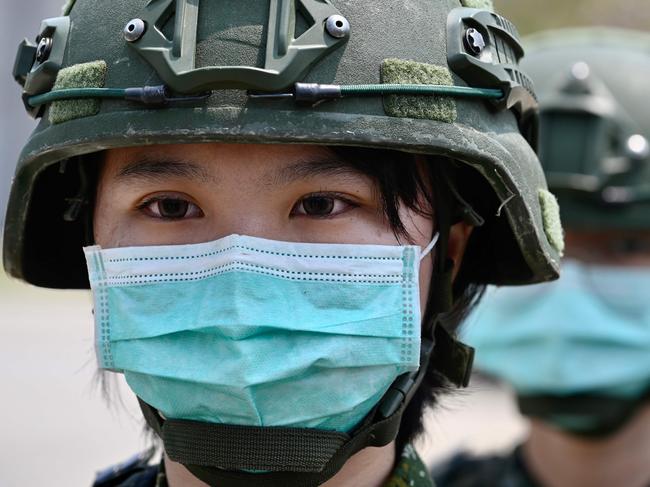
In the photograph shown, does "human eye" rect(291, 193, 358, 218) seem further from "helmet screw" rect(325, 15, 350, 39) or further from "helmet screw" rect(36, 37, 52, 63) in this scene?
"helmet screw" rect(36, 37, 52, 63)

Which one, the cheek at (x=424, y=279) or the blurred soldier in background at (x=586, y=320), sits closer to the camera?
the cheek at (x=424, y=279)

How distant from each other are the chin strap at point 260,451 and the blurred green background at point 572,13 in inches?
722

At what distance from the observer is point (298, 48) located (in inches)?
96.9

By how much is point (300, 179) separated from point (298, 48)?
27cm

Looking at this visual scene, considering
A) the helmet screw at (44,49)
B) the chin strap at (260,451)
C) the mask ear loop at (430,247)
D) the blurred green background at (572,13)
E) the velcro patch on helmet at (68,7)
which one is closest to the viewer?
the chin strap at (260,451)

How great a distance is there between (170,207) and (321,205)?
1.08ft

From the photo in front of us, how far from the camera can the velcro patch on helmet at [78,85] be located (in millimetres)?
2617

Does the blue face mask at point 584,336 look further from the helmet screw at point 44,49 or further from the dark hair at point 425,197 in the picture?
the helmet screw at point 44,49

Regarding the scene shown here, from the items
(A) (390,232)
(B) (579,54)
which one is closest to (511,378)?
(B) (579,54)

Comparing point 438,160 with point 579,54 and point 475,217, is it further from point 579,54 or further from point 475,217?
point 579,54

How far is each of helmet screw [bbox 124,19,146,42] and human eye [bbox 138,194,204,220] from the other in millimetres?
340

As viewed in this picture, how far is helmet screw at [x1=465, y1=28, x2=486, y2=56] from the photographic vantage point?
2.72 m

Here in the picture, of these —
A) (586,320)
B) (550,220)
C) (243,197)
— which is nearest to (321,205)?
(243,197)

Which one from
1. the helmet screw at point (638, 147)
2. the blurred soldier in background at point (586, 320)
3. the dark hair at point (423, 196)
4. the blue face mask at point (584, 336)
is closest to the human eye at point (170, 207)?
the dark hair at point (423, 196)
